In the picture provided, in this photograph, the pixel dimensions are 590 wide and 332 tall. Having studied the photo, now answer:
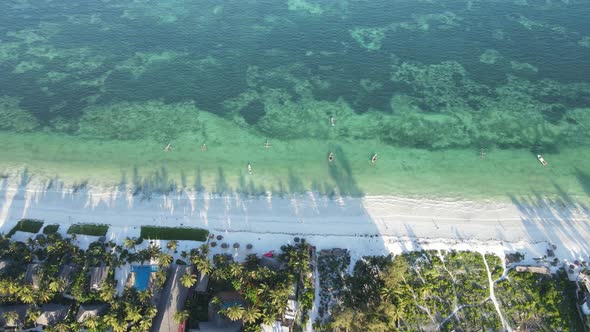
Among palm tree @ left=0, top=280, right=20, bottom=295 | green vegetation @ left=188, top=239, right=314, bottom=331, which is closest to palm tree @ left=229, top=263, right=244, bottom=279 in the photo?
green vegetation @ left=188, top=239, right=314, bottom=331

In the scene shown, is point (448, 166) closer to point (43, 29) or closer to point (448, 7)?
point (448, 7)

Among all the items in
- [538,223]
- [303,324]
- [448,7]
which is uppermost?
[448,7]

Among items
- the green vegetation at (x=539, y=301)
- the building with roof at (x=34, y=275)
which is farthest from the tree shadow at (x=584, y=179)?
the building with roof at (x=34, y=275)

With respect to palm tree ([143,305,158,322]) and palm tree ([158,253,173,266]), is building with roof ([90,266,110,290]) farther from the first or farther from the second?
palm tree ([143,305,158,322])

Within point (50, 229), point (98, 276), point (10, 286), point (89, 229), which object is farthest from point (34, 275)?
point (89, 229)

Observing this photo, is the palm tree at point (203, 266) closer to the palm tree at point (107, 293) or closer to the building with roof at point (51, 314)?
the palm tree at point (107, 293)

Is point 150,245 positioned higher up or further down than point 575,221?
further down

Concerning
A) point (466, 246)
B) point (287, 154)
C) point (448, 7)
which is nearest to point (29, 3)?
point (287, 154)
